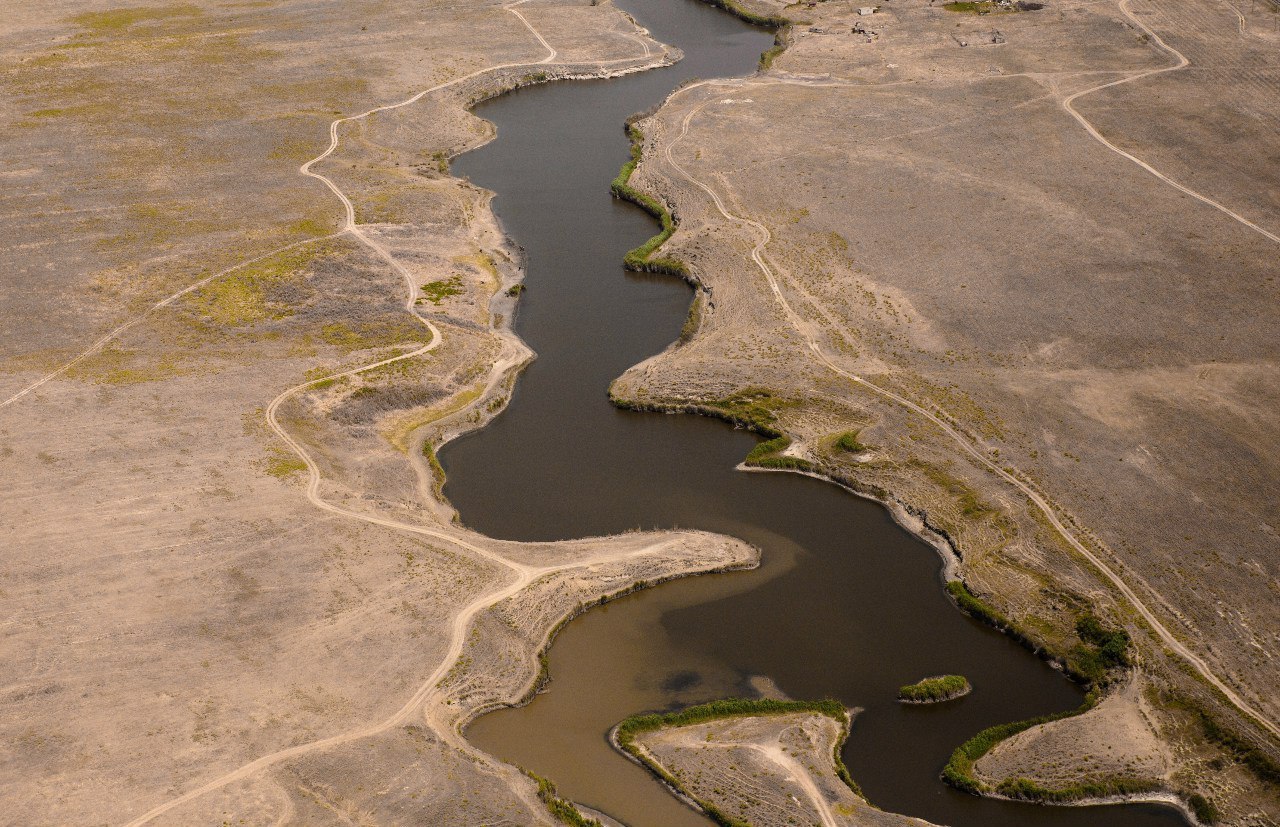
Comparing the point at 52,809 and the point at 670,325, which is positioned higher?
the point at 670,325

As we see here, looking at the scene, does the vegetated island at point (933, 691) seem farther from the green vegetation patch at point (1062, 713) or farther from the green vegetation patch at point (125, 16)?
the green vegetation patch at point (125, 16)

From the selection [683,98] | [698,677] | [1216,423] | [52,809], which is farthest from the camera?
[683,98]

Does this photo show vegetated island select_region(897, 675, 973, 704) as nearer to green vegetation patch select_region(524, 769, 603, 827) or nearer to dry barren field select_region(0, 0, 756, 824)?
dry barren field select_region(0, 0, 756, 824)

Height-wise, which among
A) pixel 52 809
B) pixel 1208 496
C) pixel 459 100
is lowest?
pixel 52 809

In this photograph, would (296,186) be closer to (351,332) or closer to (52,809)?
(351,332)

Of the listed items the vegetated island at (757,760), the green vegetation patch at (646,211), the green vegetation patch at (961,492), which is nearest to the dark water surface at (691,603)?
the vegetated island at (757,760)

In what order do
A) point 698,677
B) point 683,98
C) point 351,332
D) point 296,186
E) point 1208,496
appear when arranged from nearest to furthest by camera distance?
point 698,677
point 1208,496
point 351,332
point 296,186
point 683,98

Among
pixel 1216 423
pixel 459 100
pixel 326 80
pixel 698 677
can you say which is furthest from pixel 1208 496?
pixel 326 80

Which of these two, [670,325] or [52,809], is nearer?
[52,809]
